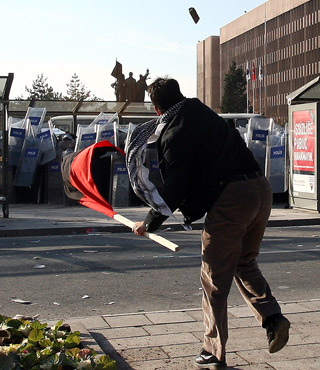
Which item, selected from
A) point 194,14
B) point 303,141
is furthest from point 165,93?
point 194,14

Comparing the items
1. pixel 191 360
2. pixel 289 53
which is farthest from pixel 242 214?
pixel 289 53

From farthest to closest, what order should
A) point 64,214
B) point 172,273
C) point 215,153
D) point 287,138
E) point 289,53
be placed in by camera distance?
point 289,53 → point 287,138 → point 64,214 → point 172,273 → point 215,153

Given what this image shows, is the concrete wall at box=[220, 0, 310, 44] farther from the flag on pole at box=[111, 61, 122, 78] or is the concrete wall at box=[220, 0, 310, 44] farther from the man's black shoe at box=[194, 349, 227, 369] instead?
the man's black shoe at box=[194, 349, 227, 369]

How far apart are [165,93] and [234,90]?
10870 cm

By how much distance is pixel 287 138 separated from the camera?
1908cm

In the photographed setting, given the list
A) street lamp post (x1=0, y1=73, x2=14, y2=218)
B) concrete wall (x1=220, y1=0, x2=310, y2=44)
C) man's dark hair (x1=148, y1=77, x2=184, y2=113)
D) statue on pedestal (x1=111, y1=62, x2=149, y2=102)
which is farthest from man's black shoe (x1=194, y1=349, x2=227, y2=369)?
concrete wall (x1=220, y1=0, x2=310, y2=44)

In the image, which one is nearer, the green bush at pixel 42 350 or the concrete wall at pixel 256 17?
the green bush at pixel 42 350

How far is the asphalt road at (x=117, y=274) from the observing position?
743cm

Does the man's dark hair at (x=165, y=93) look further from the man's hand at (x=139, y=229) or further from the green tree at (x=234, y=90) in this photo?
the green tree at (x=234, y=90)

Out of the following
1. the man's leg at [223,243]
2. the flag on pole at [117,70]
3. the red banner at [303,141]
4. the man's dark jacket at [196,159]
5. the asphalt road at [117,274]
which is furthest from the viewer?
the flag on pole at [117,70]

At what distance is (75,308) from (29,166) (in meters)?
13.1

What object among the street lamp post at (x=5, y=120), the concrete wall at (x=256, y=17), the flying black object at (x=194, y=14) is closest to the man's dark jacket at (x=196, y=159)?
the street lamp post at (x=5, y=120)

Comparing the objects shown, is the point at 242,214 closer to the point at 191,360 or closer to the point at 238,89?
the point at 191,360

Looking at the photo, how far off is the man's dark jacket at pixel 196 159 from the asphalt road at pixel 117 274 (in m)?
2.59
